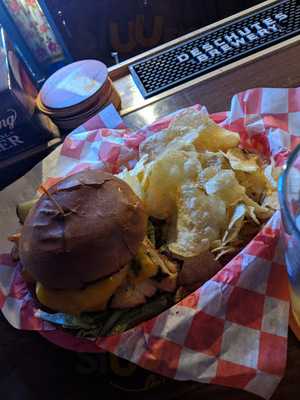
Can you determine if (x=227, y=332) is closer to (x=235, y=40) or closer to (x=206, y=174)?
(x=206, y=174)

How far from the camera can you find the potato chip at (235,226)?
815 millimetres

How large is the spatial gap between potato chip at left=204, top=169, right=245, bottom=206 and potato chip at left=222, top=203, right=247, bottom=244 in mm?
23

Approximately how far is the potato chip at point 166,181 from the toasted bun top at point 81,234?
85 millimetres

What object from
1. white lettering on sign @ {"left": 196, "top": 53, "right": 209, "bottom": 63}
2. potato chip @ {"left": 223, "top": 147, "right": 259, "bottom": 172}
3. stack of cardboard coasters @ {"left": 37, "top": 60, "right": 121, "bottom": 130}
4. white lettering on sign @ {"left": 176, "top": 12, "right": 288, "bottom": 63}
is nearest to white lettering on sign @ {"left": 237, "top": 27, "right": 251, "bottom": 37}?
white lettering on sign @ {"left": 176, "top": 12, "right": 288, "bottom": 63}

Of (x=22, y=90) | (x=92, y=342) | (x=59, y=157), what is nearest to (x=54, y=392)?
(x=92, y=342)

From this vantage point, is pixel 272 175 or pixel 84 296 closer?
pixel 84 296

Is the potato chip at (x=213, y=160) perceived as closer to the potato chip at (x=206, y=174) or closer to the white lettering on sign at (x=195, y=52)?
the potato chip at (x=206, y=174)

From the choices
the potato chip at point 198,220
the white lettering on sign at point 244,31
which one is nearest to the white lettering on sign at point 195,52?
the white lettering on sign at point 244,31

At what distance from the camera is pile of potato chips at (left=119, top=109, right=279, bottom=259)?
32.2 inches

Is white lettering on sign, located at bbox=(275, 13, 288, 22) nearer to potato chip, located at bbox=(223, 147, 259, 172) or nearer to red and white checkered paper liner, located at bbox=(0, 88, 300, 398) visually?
potato chip, located at bbox=(223, 147, 259, 172)

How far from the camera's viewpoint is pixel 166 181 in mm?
866

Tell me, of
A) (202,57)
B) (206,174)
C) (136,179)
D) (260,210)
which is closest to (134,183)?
(136,179)

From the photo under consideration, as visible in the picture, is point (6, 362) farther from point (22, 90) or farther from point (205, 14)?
point (205, 14)

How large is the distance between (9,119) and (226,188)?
0.62 m
